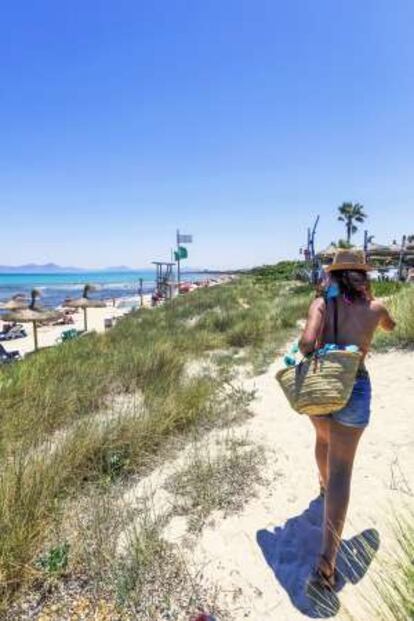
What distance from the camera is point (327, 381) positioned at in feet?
7.01

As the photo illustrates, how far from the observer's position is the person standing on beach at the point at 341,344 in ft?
7.18

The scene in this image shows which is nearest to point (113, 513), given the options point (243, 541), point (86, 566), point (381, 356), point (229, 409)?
point (86, 566)

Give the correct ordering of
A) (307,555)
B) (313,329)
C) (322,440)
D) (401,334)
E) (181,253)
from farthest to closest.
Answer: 1. (181,253)
2. (401,334)
3. (322,440)
4. (307,555)
5. (313,329)

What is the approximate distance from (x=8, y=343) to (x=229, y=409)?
715 inches

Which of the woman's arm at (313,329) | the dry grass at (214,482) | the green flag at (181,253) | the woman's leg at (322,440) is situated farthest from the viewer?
the green flag at (181,253)

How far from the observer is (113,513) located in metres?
2.63

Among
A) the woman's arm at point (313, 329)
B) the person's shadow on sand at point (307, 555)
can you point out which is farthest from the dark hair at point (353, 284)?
the person's shadow on sand at point (307, 555)

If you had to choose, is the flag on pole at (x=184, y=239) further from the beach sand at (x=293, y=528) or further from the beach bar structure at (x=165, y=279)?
the beach sand at (x=293, y=528)

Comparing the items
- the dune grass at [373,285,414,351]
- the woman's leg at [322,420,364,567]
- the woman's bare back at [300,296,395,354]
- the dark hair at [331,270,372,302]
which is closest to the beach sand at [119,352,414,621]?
the woman's leg at [322,420,364,567]

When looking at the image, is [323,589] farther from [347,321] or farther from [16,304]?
[16,304]

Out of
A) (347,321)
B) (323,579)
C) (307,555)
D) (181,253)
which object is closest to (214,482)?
(307,555)

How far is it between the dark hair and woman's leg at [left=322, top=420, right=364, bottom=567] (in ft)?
2.34

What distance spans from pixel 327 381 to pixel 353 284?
574 mm

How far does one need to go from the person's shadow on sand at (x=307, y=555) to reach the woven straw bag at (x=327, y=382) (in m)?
0.72
